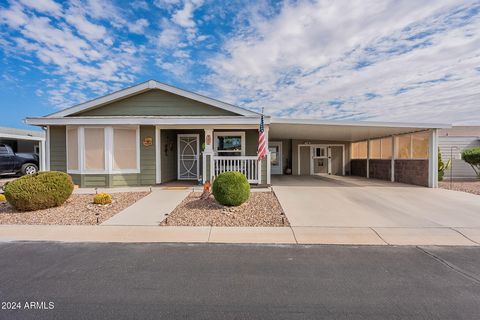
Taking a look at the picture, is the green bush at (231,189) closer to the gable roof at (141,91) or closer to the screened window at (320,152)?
the gable roof at (141,91)

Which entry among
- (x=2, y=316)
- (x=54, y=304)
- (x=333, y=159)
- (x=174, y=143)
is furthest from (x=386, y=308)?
(x=333, y=159)

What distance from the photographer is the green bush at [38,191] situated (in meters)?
5.89

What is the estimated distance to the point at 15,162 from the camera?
13102 mm

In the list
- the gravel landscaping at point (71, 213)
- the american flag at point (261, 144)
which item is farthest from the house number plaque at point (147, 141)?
the american flag at point (261, 144)

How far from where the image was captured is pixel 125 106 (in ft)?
32.2

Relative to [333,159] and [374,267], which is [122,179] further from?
[333,159]

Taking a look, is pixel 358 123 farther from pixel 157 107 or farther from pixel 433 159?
pixel 157 107

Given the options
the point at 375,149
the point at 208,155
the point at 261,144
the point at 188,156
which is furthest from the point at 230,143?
the point at 375,149

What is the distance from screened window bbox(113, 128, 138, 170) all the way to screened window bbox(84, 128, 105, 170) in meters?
0.42

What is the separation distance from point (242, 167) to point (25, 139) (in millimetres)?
15734

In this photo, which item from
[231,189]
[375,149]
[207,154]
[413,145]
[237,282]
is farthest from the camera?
[375,149]

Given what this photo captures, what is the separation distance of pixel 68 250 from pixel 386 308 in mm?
4565

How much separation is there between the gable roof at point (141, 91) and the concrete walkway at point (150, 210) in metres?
3.64

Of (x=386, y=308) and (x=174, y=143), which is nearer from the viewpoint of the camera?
(x=386, y=308)
